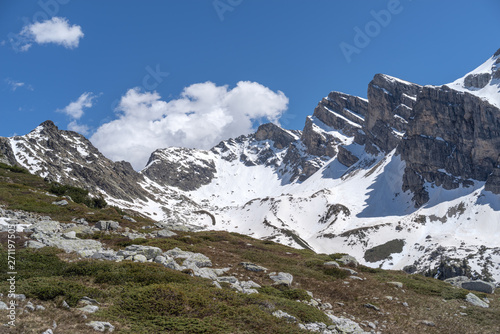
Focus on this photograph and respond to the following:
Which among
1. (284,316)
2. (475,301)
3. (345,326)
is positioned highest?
(284,316)

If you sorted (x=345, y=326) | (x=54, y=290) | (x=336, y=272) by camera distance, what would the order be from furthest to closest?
(x=336, y=272), (x=345, y=326), (x=54, y=290)

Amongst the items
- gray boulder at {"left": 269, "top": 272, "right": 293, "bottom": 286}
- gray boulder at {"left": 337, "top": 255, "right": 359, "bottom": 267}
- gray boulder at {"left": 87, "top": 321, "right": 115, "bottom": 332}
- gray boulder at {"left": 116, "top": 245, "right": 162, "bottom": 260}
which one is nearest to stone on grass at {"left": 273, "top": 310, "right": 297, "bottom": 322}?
gray boulder at {"left": 269, "top": 272, "right": 293, "bottom": 286}

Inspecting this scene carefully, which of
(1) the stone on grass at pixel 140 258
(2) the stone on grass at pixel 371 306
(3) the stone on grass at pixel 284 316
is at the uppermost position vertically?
(1) the stone on grass at pixel 140 258

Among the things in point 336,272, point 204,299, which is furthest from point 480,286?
point 204,299

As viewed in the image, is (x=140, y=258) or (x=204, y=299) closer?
(x=204, y=299)

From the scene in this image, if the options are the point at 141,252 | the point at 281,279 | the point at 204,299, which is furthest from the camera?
the point at 281,279

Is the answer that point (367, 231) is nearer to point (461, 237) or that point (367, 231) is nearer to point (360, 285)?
point (461, 237)

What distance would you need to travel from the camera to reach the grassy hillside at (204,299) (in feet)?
42.9

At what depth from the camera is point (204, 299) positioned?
1545 centimetres

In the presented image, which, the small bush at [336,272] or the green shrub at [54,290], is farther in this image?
the small bush at [336,272]

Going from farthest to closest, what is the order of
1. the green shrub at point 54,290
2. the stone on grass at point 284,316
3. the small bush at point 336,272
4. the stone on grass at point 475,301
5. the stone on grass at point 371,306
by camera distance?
the small bush at point 336,272
the stone on grass at point 475,301
the stone on grass at point 371,306
the stone on grass at point 284,316
the green shrub at point 54,290

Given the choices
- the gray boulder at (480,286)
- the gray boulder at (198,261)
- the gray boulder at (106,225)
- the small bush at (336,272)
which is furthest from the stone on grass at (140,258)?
the gray boulder at (480,286)

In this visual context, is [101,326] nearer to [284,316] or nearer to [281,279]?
[284,316]

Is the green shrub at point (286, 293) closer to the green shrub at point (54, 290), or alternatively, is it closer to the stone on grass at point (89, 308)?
the green shrub at point (54, 290)
